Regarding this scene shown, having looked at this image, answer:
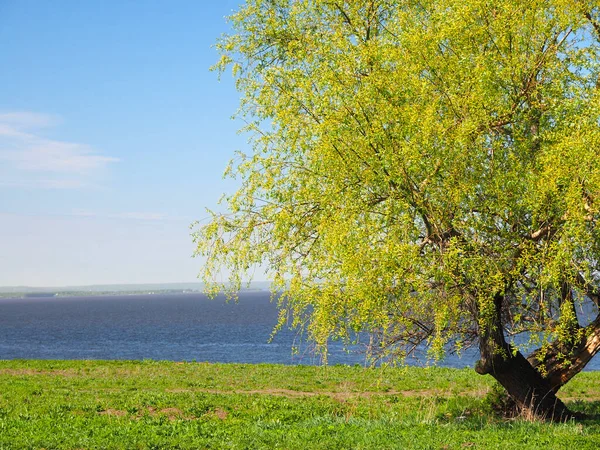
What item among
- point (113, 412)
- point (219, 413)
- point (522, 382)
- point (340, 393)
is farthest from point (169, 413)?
point (522, 382)

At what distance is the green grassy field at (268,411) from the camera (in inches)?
559

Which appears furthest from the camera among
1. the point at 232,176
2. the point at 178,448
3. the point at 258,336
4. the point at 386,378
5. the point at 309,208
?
the point at 258,336

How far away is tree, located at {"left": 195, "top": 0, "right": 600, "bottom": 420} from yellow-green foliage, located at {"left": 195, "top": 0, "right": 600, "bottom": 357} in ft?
0.14

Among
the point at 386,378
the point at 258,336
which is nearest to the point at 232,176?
the point at 386,378

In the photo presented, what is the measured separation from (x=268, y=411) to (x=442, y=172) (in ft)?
29.4

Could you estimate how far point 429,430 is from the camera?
15.4 meters

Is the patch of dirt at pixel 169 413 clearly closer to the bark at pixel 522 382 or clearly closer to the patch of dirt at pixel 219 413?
the patch of dirt at pixel 219 413

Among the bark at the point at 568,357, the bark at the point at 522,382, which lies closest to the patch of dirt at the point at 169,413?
the bark at the point at 522,382

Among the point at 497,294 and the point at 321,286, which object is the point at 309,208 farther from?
the point at 497,294

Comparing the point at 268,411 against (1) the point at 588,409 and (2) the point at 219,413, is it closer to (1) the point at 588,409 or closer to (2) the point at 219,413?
(2) the point at 219,413

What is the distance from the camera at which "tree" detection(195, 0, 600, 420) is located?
14031 mm

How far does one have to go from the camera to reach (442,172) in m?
14.6

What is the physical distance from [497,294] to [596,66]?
606 cm

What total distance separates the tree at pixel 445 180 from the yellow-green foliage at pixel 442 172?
4 centimetres
